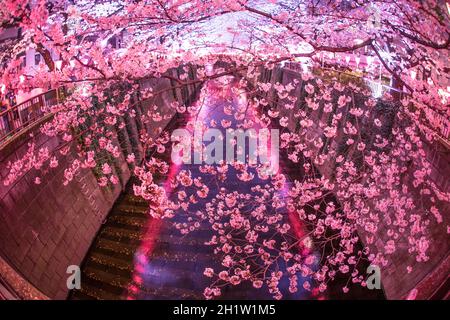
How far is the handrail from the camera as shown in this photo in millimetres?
11469

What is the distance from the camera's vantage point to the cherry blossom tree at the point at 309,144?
11.0m

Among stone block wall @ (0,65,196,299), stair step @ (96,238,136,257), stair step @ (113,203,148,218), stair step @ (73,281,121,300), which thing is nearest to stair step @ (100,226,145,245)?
stair step @ (96,238,136,257)

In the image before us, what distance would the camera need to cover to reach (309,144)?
956 inches

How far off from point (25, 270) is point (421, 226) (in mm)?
12171

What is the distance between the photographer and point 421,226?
10.5 meters

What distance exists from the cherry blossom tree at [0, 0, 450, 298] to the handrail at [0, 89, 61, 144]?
1.58 feet

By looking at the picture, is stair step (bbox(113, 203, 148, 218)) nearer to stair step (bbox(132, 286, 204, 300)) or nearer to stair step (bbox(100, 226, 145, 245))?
stair step (bbox(100, 226, 145, 245))

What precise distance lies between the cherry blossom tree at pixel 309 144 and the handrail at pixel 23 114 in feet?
1.58

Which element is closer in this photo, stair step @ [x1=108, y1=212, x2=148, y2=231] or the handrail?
the handrail

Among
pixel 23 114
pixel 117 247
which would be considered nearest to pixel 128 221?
pixel 117 247

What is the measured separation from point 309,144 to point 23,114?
17794mm

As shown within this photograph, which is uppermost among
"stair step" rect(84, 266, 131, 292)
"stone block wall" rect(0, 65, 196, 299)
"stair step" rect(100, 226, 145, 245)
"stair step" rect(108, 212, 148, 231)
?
"stone block wall" rect(0, 65, 196, 299)
